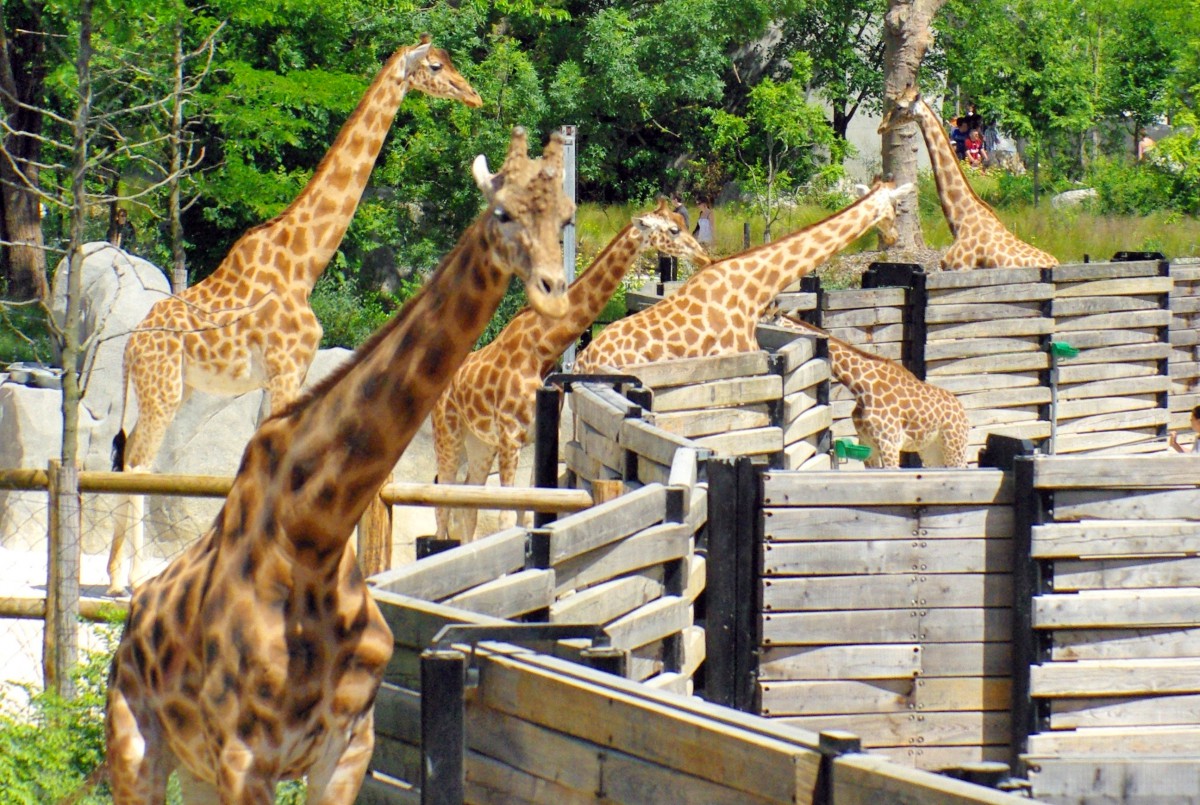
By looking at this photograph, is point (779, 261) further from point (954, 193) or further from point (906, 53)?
point (906, 53)

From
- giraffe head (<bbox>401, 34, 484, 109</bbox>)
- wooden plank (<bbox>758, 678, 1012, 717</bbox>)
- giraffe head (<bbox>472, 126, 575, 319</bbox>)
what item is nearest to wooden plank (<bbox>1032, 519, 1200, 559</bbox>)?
wooden plank (<bbox>758, 678, 1012, 717</bbox>)

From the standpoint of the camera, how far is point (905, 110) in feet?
48.0

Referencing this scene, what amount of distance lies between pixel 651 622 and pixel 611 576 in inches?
10.4

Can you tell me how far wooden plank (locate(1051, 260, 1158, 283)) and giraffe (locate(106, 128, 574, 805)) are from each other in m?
10.2

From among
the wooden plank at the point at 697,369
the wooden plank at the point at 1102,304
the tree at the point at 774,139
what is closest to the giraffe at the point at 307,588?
the wooden plank at the point at 697,369

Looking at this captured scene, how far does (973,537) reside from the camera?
6703 millimetres

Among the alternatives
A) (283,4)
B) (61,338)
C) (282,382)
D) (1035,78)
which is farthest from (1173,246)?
(61,338)

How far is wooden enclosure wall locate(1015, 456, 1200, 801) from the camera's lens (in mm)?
6590

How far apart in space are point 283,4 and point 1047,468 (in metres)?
10.8

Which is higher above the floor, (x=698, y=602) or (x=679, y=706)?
(x=679, y=706)

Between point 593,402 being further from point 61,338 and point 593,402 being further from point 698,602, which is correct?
point 61,338

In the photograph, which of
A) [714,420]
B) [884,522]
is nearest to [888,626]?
[884,522]

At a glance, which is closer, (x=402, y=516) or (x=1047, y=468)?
(x=1047, y=468)

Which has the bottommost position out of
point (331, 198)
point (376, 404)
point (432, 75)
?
point (376, 404)
